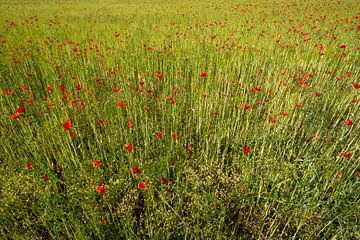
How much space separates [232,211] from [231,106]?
1373mm

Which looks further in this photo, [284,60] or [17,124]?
[284,60]

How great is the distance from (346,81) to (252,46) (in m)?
1.96

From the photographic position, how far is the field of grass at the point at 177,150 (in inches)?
60.2

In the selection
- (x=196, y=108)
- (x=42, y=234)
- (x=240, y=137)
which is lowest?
(x=42, y=234)

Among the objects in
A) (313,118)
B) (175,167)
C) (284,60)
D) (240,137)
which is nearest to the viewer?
(175,167)

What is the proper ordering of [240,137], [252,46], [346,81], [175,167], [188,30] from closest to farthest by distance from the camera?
[175,167] → [240,137] → [346,81] → [252,46] → [188,30]

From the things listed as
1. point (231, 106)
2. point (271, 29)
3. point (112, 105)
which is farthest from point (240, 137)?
point (271, 29)

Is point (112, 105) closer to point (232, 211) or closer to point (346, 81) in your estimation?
point (232, 211)

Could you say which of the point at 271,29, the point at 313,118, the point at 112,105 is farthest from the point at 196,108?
the point at 271,29

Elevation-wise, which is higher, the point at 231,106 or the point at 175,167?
the point at 231,106

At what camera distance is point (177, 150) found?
2025 millimetres

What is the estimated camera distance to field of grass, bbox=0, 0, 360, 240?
153cm

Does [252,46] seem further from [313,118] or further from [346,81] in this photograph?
[313,118]

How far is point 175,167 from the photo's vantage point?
207 centimetres
